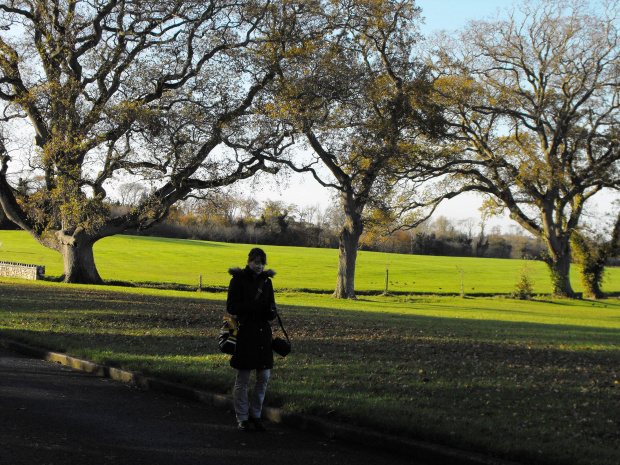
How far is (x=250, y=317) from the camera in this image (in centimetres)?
603

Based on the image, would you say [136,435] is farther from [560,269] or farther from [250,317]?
[560,269]

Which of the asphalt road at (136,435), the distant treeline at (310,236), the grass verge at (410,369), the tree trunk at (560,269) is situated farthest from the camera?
the distant treeline at (310,236)

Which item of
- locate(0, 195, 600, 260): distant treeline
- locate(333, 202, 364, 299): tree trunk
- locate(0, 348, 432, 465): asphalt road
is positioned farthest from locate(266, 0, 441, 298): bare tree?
locate(0, 195, 600, 260): distant treeline

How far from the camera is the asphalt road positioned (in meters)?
5.06

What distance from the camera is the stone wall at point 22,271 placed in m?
30.8

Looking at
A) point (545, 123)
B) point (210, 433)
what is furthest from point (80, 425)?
point (545, 123)

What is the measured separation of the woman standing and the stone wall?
28.4 meters

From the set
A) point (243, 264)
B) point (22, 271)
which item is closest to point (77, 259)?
point (22, 271)

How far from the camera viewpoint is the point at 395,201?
3247cm

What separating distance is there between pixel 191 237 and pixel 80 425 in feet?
276

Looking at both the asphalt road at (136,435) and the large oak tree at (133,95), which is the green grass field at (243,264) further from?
the asphalt road at (136,435)

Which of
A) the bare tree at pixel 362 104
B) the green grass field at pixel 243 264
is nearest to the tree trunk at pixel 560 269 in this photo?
the green grass field at pixel 243 264

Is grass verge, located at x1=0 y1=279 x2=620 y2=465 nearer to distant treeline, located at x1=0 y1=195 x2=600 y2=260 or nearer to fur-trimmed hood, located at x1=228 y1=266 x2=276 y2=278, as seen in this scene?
fur-trimmed hood, located at x1=228 y1=266 x2=276 y2=278

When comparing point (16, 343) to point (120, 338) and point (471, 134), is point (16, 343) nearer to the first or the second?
point (120, 338)
